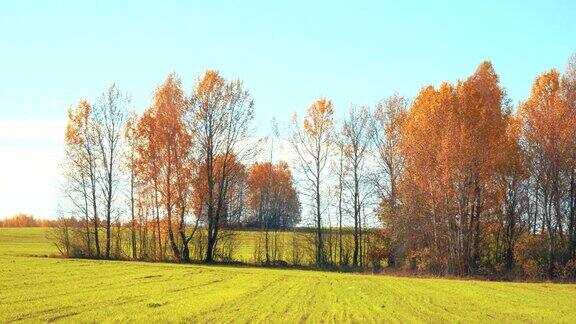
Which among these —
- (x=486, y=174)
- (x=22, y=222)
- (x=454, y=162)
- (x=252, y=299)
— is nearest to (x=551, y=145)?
(x=486, y=174)

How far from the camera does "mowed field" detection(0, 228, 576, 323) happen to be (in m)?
21.0

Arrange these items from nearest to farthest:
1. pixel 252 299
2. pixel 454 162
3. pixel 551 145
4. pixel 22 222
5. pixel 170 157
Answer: pixel 252 299 < pixel 454 162 < pixel 551 145 < pixel 170 157 < pixel 22 222

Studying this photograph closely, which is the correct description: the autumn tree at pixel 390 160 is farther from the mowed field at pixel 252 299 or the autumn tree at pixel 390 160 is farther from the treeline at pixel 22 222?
the treeline at pixel 22 222

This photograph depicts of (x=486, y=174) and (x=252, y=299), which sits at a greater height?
(x=486, y=174)

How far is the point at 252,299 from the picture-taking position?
85.9 ft

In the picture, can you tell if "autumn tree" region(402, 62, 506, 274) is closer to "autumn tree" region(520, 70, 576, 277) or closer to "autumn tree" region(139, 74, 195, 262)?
"autumn tree" region(520, 70, 576, 277)

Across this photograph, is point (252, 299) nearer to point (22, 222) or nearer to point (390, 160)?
point (390, 160)

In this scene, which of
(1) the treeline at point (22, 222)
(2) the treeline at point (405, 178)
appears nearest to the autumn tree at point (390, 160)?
(2) the treeline at point (405, 178)

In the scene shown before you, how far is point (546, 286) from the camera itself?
39594mm

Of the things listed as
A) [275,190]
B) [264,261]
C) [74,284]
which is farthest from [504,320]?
[275,190]

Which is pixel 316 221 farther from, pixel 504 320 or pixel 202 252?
pixel 504 320

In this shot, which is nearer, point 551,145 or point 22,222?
point 551,145

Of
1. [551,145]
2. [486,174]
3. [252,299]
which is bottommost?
[252,299]

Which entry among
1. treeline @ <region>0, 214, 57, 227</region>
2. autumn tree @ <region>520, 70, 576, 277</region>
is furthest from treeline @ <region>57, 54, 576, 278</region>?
treeline @ <region>0, 214, 57, 227</region>
